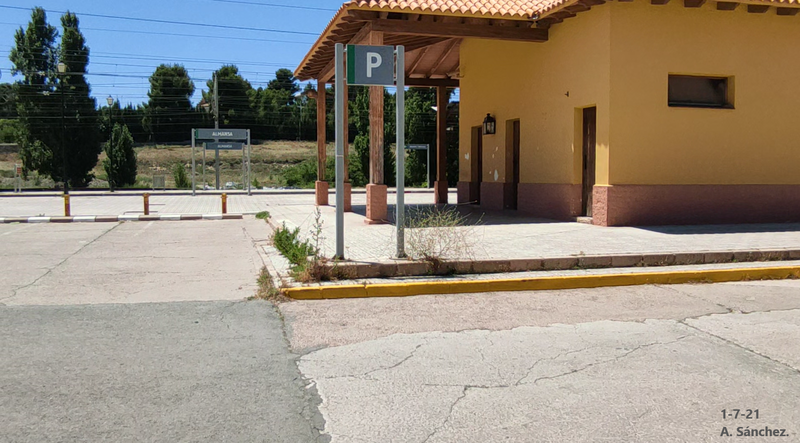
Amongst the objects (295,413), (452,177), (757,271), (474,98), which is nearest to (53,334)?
(295,413)

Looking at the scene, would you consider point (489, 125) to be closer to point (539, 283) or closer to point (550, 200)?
point (550, 200)

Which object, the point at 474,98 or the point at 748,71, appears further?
the point at 474,98

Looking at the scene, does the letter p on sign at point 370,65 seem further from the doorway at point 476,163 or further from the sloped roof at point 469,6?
the doorway at point 476,163

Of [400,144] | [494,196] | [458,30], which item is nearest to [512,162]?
[494,196]

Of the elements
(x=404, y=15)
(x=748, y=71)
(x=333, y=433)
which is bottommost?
(x=333, y=433)

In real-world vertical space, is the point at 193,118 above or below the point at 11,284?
above

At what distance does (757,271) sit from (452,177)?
3220 cm

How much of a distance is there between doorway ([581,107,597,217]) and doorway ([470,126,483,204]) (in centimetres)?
550

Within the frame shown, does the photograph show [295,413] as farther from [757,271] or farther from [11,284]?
[757,271]

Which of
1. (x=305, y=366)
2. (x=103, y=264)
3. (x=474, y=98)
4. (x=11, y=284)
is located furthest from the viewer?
(x=474, y=98)

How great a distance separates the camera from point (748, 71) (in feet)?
42.4

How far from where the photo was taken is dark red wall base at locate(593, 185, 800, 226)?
12320mm

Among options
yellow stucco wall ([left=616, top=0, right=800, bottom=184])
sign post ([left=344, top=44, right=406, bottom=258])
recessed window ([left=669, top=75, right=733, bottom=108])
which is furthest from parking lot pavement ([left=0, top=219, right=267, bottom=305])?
recessed window ([left=669, top=75, right=733, bottom=108])

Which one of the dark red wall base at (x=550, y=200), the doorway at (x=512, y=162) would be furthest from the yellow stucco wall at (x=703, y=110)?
the doorway at (x=512, y=162)
